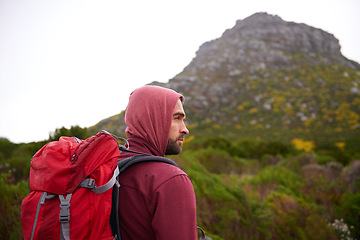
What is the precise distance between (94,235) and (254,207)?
5.14m

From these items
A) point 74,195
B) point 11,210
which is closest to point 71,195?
point 74,195

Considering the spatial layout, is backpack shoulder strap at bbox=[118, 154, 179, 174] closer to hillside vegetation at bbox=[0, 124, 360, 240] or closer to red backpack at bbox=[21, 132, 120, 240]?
red backpack at bbox=[21, 132, 120, 240]

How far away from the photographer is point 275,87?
5284 cm

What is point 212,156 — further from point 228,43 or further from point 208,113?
point 228,43

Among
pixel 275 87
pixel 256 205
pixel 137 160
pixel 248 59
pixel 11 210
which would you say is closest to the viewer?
pixel 137 160

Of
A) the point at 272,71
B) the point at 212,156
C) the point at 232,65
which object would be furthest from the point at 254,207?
the point at 232,65

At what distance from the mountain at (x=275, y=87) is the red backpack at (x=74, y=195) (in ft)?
77.0

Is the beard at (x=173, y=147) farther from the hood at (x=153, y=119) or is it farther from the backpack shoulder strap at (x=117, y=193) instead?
the backpack shoulder strap at (x=117, y=193)

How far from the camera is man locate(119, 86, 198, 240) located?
2.95ft

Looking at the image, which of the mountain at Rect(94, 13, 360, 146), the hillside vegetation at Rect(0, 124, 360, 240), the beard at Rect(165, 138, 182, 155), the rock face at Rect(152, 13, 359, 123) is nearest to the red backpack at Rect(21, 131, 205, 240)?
the beard at Rect(165, 138, 182, 155)

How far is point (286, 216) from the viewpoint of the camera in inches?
196

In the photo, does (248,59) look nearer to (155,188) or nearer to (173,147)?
(173,147)

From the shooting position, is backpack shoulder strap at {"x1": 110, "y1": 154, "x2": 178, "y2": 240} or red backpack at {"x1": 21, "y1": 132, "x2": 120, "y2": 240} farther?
backpack shoulder strap at {"x1": 110, "y1": 154, "x2": 178, "y2": 240}

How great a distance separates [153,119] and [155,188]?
1.37ft
